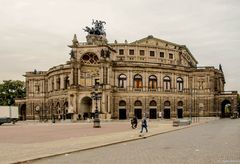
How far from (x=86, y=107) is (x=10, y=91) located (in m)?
47.7

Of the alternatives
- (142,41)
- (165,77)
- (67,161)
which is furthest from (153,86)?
(67,161)

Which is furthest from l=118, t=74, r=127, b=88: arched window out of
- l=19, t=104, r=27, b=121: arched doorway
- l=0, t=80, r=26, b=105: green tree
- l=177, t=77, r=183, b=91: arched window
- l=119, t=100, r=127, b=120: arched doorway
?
l=0, t=80, r=26, b=105: green tree

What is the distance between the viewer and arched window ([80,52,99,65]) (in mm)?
104375

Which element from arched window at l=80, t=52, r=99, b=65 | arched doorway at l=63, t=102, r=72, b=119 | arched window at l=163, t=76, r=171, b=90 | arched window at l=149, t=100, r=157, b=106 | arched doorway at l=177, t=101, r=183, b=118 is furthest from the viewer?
arched doorway at l=177, t=101, r=183, b=118

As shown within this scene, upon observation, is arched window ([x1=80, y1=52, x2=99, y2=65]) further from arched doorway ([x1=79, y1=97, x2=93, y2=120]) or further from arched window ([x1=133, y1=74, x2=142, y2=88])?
arched window ([x1=133, y1=74, x2=142, y2=88])

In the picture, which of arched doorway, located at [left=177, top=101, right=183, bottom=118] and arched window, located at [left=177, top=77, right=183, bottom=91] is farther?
arched window, located at [left=177, top=77, right=183, bottom=91]

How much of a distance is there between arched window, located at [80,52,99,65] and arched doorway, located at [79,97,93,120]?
8334mm

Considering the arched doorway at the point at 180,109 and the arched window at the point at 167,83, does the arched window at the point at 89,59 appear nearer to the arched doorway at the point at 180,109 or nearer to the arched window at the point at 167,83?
the arched window at the point at 167,83

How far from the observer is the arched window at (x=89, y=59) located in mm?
104375

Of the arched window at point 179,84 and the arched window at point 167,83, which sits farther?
the arched window at point 179,84

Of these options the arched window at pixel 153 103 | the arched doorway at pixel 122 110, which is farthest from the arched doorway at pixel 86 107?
the arched window at pixel 153 103

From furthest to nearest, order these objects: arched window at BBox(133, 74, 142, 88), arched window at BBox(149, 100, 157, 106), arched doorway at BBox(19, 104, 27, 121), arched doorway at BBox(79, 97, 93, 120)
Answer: arched doorway at BBox(19, 104, 27, 121)
arched window at BBox(149, 100, 157, 106)
arched window at BBox(133, 74, 142, 88)
arched doorway at BBox(79, 97, 93, 120)

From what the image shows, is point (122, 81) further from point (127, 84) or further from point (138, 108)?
point (138, 108)

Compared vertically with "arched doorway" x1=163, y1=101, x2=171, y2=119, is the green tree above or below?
above
